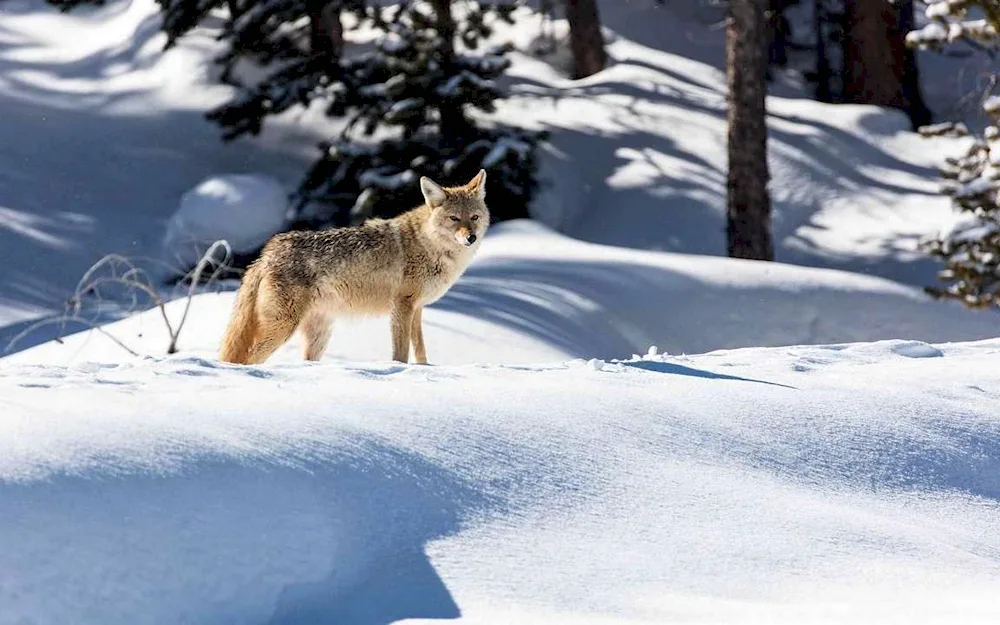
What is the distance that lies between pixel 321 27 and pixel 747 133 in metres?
8.01

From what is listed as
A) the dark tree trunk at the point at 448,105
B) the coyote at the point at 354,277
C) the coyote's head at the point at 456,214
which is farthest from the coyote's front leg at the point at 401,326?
the dark tree trunk at the point at 448,105

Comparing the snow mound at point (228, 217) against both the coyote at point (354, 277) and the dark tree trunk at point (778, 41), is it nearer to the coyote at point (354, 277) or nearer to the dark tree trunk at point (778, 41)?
the dark tree trunk at point (778, 41)

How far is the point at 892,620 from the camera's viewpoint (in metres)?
4.16

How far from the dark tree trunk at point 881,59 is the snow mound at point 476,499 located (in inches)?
659

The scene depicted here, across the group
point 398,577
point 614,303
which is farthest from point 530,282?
point 398,577

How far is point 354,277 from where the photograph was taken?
8102 millimetres

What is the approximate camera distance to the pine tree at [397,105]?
17.5 meters

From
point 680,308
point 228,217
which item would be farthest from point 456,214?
point 228,217

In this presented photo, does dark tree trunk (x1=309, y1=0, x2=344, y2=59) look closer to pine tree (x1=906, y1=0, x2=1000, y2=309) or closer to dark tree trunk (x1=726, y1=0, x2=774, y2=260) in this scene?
dark tree trunk (x1=726, y1=0, x2=774, y2=260)

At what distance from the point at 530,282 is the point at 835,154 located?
9.83 metres

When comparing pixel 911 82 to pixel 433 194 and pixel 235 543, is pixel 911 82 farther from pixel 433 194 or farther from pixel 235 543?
pixel 235 543

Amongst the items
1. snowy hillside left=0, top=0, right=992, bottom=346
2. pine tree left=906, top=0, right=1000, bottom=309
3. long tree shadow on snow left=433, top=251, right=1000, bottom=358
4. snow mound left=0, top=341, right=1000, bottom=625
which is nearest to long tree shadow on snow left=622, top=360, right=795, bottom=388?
snow mound left=0, top=341, right=1000, bottom=625

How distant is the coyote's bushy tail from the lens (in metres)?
7.98

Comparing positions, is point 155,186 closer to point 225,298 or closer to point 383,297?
point 225,298
